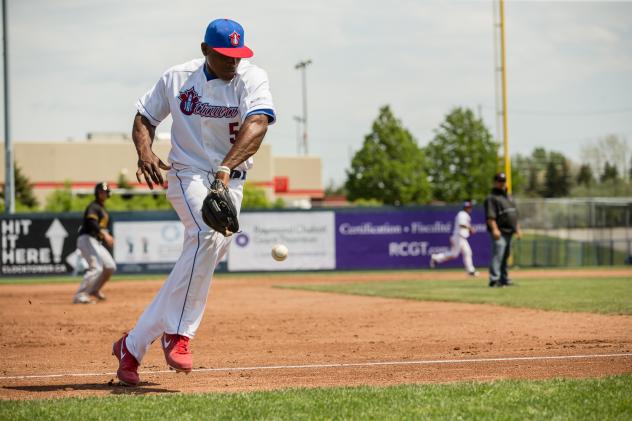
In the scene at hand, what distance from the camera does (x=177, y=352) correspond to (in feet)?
19.2

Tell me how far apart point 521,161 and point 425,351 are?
357 ft

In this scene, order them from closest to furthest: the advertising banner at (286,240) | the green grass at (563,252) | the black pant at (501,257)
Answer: the black pant at (501,257) < the advertising banner at (286,240) < the green grass at (563,252)

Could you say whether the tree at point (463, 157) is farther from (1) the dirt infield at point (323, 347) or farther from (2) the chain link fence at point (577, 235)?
(1) the dirt infield at point (323, 347)

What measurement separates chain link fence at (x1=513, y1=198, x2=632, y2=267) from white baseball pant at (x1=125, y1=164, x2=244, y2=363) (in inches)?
1079

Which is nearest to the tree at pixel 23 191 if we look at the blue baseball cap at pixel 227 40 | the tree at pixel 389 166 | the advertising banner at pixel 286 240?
the tree at pixel 389 166

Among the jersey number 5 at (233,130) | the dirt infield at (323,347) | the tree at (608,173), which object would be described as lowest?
the dirt infield at (323,347)

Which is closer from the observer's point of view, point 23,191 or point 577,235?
point 577,235

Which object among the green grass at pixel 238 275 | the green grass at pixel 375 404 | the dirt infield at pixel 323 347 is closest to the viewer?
the green grass at pixel 375 404

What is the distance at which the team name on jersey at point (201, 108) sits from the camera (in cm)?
587

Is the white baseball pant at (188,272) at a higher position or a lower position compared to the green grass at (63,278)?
higher

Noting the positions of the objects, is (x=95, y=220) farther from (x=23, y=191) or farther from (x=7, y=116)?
(x=23, y=191)

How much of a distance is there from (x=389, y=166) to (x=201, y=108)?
58.4 meters

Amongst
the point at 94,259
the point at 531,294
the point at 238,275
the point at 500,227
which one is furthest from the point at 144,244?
the point at 531,294

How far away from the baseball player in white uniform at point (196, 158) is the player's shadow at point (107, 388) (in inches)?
3.7
